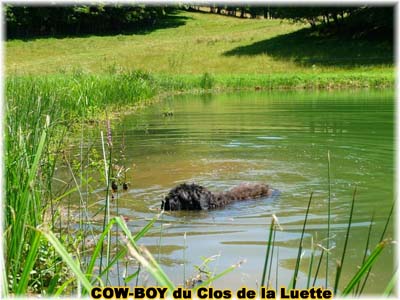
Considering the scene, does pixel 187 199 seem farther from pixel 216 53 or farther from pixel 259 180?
pixel 216 53

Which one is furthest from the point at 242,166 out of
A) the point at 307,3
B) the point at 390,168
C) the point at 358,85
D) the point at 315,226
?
the point at 307,3

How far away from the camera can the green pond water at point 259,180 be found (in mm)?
5203

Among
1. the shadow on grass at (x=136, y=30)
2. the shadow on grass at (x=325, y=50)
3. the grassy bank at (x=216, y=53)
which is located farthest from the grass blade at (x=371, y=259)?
the shadow on grass at (x=136, y=30)

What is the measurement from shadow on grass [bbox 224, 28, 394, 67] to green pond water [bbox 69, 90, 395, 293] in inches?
1143

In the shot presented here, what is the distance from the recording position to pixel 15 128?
5.21 m

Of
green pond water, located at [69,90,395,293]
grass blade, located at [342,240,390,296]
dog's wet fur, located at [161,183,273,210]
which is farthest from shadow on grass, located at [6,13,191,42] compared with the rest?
grass blade, located at [342,240,390,296]

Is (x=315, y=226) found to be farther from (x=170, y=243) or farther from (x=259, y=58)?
(x=259, y=58)

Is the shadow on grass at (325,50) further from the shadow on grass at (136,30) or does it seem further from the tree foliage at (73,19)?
the tree foliage at (73,19)

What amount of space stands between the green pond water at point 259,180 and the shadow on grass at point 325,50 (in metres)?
29.0

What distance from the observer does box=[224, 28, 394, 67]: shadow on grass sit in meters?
46.4

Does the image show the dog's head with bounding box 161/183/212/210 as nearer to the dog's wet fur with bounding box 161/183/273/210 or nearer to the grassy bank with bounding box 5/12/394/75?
the dog's wet fur with bounding box 161/183/273/210

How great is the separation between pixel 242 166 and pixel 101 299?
24.3 ft

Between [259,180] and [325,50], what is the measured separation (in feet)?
141

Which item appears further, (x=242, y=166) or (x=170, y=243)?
(x=242, y=166)
